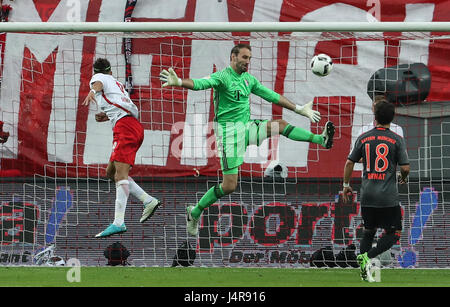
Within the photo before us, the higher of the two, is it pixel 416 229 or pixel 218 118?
pixel 218 118

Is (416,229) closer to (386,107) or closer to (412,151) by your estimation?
(412,151)

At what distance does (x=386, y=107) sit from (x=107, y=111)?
3.38m

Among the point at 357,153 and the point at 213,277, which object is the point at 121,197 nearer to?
the point at 213,277

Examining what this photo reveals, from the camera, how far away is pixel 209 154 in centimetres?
1209

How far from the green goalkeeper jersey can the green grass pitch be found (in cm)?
179

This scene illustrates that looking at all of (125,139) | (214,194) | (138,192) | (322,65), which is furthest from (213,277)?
(322,65)

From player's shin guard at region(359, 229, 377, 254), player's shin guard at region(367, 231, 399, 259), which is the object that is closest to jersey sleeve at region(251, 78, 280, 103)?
player's shin guard at region(359, 229, 377, 254)

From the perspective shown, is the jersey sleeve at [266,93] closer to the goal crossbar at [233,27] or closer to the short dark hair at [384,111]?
the goal crossbar at [233,27]

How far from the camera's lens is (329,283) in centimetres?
850

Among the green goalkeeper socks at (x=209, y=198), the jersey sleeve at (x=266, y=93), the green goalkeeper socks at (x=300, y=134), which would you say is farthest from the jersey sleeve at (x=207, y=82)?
the green goalkeeper socks at (x=209, y=198)

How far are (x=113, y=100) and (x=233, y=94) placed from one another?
1.38 m

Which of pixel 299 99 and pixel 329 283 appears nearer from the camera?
pixel 329 283
